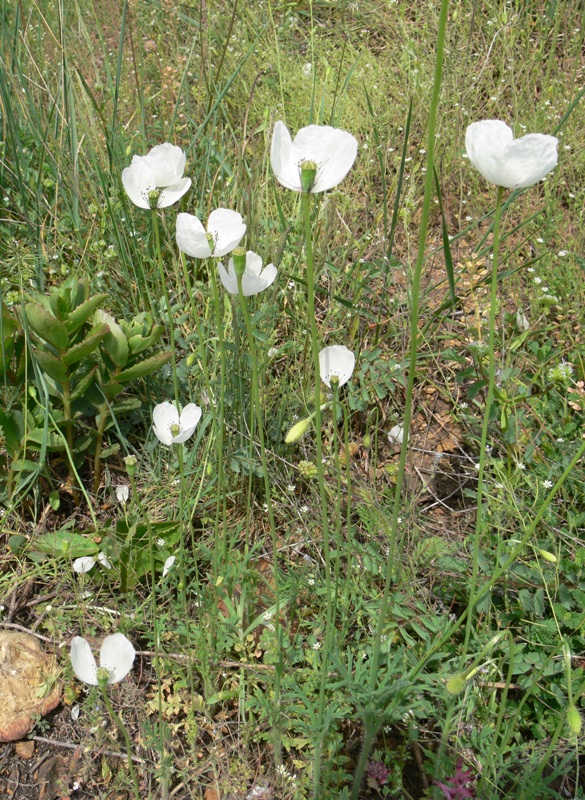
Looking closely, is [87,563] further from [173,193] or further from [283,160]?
[283,160]

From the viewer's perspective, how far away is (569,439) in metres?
1.74

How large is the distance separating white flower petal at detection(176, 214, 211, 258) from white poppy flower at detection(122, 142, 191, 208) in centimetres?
13

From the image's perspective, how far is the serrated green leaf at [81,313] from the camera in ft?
5.17

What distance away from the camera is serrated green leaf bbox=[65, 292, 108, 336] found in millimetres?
1577

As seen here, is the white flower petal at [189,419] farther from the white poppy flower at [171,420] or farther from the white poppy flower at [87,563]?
the white poppy flower at [87,563]

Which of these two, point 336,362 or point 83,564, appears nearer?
point 336,362

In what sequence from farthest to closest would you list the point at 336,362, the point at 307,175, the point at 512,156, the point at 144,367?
the point at 144,367, the point at 336,362, the point at 512,156, the point at 307,175

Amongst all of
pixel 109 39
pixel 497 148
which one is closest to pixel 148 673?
pixel 497 148

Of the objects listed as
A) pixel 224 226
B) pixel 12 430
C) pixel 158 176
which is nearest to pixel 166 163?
pixel 158 176

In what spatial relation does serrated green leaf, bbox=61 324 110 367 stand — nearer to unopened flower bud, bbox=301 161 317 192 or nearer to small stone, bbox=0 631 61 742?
small stone, bbox=0 631 61 742

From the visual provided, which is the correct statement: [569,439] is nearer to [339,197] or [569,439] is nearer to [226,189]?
[339,197]

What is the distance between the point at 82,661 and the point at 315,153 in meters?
0.85

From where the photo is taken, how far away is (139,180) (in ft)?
4.25

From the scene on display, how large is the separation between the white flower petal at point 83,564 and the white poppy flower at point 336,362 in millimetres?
756
